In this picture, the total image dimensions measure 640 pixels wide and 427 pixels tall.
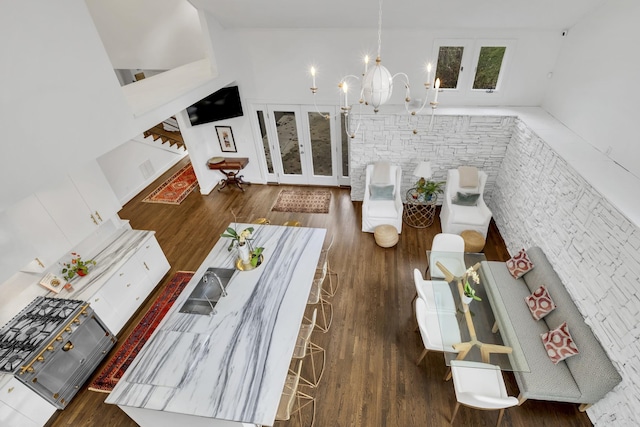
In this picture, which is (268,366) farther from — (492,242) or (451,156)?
(451,156)

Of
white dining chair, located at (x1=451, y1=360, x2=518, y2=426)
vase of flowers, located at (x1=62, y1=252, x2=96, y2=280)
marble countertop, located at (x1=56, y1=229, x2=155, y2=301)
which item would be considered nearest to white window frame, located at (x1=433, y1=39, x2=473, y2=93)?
white dining chair, located at (x1=451, y1=360, x2=518, y2=426)

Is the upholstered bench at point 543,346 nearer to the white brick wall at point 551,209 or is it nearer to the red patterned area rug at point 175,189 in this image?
the white brick wall at point 551,209

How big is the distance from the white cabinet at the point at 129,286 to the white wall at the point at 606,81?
20.7 feet

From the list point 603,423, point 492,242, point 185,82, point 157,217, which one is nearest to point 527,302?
point 603,423

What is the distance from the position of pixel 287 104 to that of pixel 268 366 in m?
5.02

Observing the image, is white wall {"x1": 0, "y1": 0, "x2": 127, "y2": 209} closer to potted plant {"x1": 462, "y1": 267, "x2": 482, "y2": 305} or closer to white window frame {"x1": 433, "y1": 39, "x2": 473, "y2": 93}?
potted plant {"x1": 462, "y1": 267, "x2": 482, "y2": 305}

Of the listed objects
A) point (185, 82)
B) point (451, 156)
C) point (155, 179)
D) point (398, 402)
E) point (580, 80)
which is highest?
point (185, 82)

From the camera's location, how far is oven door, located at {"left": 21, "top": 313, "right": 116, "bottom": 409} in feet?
10.7

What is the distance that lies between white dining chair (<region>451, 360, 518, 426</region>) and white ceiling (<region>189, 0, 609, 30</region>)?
14.8 ft

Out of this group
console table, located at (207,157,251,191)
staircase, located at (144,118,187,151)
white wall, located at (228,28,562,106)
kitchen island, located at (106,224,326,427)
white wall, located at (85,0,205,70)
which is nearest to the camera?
kitchen island, located at (106,224,326,427)

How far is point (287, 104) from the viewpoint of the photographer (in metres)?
6.27

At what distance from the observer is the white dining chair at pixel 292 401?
2.81m

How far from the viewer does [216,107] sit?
6.19 metres

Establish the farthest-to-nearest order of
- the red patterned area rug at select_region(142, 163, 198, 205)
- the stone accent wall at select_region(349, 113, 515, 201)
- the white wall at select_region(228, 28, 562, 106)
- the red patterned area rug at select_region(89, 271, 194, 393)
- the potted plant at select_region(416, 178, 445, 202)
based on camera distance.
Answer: the red patterned area rug at select_region(142, 163, 198, 205) < the potted plant at select_region(416, 178, 445, 202) < the stone accent wall at select_region(349, 113, 515, 201) < the white wall at select_region(228, 28, 562, 106) < the red patterned area rug at select_region(89, 271, 194, 393)
